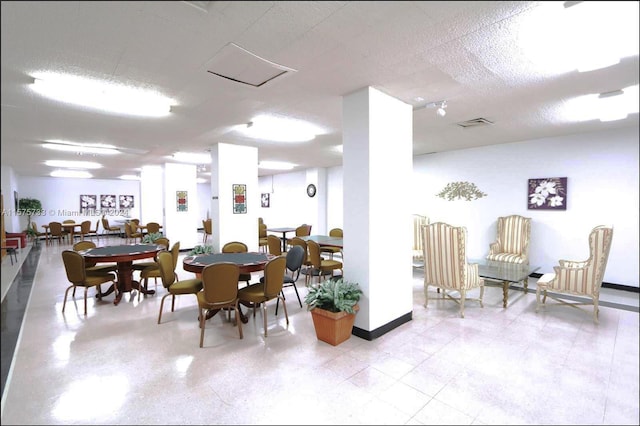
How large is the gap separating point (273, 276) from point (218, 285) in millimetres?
558

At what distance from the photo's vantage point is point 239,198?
19.4 ft

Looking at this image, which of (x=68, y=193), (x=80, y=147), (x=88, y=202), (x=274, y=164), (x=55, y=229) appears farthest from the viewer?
(x=88, y=202)

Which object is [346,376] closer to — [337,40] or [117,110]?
[337,40]

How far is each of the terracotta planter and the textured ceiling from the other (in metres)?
2.23

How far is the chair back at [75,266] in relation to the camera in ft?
12.2

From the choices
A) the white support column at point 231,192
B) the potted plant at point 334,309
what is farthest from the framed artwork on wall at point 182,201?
the potted plant at point 334,309

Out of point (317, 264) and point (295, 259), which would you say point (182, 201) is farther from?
point (295, 259)

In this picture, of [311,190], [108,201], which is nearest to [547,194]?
[311,190]

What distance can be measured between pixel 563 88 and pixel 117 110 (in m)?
5.01

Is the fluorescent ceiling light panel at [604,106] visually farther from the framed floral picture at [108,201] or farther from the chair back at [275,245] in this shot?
the framed floral picture at [108,201]

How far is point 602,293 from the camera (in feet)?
15.0

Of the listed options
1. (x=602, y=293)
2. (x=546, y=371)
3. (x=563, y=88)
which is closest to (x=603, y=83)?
(x=563, y=88)

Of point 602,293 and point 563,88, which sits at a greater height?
point 563,88

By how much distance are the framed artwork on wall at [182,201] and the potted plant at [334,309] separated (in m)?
6.47
